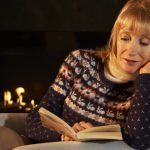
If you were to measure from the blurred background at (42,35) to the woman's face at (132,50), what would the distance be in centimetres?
107

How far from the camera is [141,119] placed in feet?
3.79

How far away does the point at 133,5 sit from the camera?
127 centimetres

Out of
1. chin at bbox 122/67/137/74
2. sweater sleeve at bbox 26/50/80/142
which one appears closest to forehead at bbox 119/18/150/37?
chin at bbox 122/67/137/74

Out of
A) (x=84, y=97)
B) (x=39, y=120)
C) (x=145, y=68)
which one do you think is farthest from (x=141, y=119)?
(x=39, y=120)

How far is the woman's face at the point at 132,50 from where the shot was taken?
1237 mm

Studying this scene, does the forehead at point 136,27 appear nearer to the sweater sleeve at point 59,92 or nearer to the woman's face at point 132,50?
the woman's face at point 132,50

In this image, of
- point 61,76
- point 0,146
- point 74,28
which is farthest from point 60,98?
point 74,28

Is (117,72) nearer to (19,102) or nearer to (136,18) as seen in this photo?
(136,18)

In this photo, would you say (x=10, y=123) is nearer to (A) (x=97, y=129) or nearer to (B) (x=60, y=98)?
(B) (x=60, y=98)

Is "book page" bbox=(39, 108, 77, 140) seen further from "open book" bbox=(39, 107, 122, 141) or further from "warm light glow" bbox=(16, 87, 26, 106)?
"warm light glow" bbox=(16, 87, 26, 106)

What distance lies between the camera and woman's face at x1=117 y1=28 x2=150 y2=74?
124 centimetres

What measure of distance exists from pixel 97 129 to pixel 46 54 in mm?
1353

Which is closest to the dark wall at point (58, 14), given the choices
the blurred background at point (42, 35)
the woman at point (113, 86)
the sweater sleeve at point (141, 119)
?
the blurred background at point (42, 35)

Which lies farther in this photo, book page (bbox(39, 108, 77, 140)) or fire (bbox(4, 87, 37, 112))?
fire (bbox(4, 87, 37, 112))
